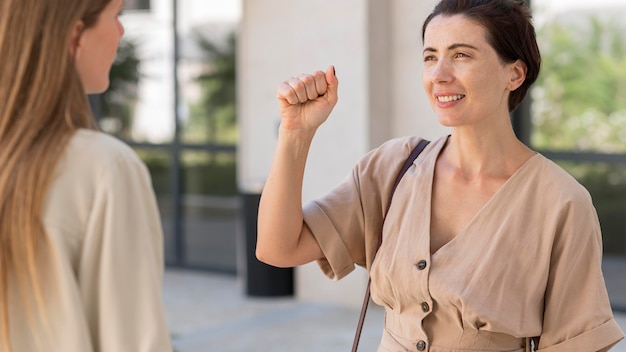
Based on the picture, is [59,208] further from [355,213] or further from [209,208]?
[209,208]

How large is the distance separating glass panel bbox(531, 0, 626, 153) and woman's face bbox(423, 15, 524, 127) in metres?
5.46

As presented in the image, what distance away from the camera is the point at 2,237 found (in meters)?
1.81

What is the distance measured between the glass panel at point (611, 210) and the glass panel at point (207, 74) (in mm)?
3052

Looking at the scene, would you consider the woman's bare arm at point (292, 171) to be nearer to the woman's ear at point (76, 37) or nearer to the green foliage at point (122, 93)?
the woman's ear at point (76, 37)

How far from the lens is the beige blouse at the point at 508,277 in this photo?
2506 mm

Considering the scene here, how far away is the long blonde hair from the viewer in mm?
1818

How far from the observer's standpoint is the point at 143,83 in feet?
32.6

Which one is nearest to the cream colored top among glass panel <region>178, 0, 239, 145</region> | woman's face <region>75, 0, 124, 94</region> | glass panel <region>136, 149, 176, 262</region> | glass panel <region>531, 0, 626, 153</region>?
woman's face <region>75, 0, 124, 94</region>

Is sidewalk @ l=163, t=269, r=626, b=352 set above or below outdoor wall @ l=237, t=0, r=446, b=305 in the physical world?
below

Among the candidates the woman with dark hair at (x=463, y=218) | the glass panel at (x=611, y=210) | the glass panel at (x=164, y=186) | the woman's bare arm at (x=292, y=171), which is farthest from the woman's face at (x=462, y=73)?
the glass panel at (x=164, y=186)

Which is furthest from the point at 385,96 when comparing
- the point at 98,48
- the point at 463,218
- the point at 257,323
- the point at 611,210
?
the point at 98,48

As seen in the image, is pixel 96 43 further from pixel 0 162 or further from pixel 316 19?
pixel 316 19

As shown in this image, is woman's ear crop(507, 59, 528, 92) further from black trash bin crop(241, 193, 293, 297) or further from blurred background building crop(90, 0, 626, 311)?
black trash bin crop(241, 193, 293, 297)

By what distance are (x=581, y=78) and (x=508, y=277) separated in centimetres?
581
